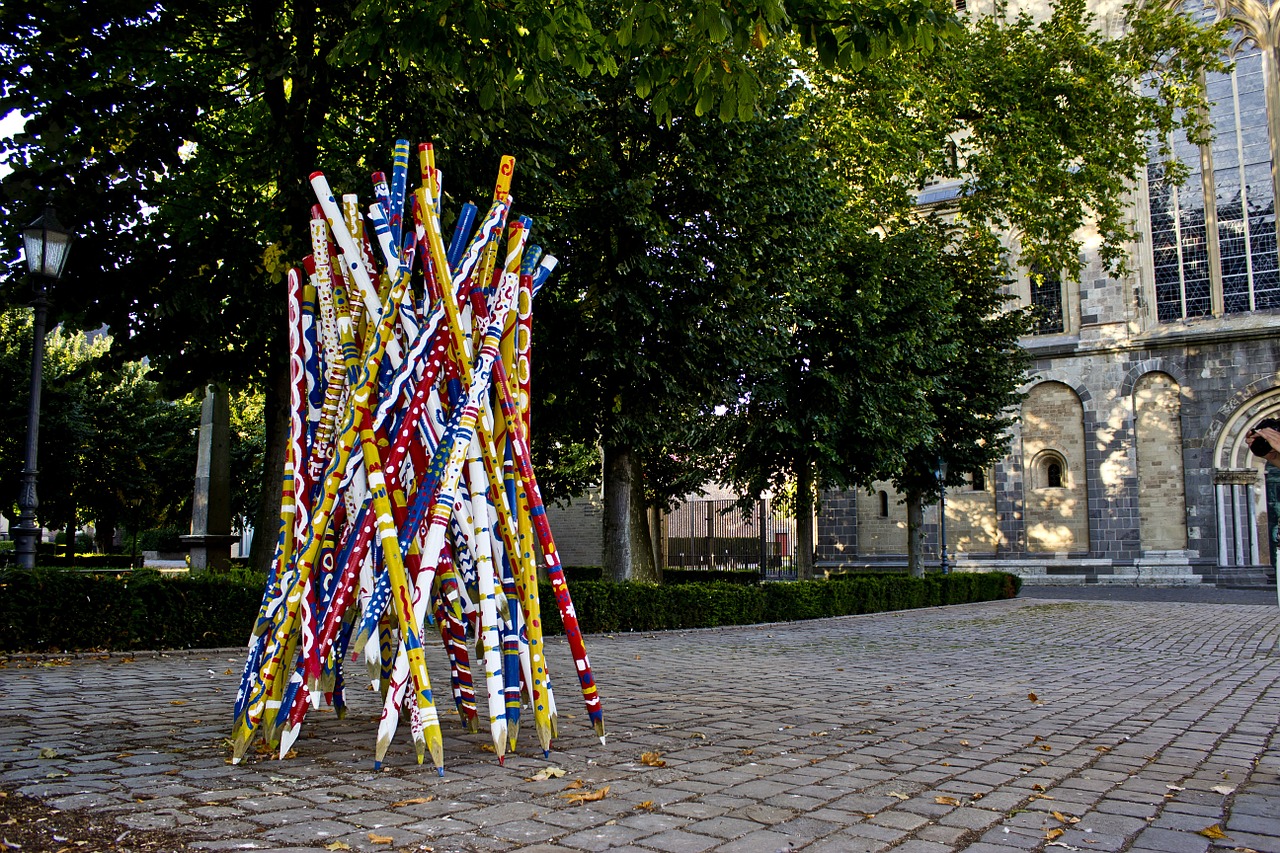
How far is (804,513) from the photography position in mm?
22547

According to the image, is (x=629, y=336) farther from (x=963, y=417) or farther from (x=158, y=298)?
(x=963, y=417)

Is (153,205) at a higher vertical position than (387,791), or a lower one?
higher

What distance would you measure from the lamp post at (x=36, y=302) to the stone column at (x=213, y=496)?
4.70 m

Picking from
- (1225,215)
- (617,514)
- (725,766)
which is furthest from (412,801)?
(1225,215)

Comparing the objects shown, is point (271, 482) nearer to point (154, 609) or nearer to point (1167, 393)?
point (154, 609)

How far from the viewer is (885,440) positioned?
64.9 feet

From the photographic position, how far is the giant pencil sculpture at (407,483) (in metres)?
4.87

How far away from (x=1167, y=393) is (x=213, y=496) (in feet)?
93.8

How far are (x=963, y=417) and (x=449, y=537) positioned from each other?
800 inches

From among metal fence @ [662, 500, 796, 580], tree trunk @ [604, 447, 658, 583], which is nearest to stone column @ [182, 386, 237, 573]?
Result: tree trunk @ [604, 447, 658, 583]

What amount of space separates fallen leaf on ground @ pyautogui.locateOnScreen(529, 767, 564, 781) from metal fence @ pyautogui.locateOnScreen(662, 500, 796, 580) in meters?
23.9

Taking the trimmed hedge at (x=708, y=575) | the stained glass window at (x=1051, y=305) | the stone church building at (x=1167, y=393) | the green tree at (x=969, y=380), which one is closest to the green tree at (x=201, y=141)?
the green tree at (x=969, y=380)

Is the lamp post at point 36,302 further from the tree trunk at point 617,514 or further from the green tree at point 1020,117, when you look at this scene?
the green tree at point 1020,117

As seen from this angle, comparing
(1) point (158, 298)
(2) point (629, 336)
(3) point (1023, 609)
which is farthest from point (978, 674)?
(3) point (1023, 609)
